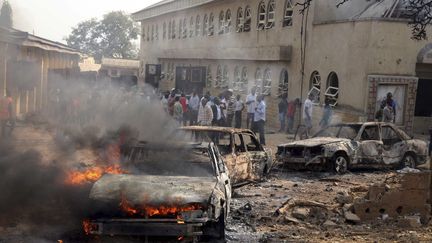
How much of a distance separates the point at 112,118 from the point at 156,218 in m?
11.3

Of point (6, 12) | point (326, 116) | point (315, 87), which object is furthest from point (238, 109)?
point (6, 12)

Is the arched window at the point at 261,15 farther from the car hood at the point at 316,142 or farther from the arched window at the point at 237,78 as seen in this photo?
the car hood at the point at 316,142

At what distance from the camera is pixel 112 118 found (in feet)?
56.8

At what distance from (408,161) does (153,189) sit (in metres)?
9.54

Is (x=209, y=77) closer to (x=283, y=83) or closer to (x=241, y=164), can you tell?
(x=283, y=83)

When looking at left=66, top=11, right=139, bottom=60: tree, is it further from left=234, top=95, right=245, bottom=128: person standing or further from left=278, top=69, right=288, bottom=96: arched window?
left=234, top=95, right=245, bottom=128: person standing

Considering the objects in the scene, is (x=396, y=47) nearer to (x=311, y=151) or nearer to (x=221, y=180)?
(x=311, y=151)

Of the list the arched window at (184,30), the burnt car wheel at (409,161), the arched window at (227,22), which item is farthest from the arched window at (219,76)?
the burnt car wheel at (409,161)

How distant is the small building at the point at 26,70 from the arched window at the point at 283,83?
10396 mm

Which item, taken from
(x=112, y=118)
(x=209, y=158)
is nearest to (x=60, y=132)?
(x=112, y=118)

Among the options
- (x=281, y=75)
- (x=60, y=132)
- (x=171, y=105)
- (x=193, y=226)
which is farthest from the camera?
(x=281, y=75)

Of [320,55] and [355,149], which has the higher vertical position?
[320,55]

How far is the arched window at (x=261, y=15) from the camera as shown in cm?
2703

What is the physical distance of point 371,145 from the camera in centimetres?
1368
